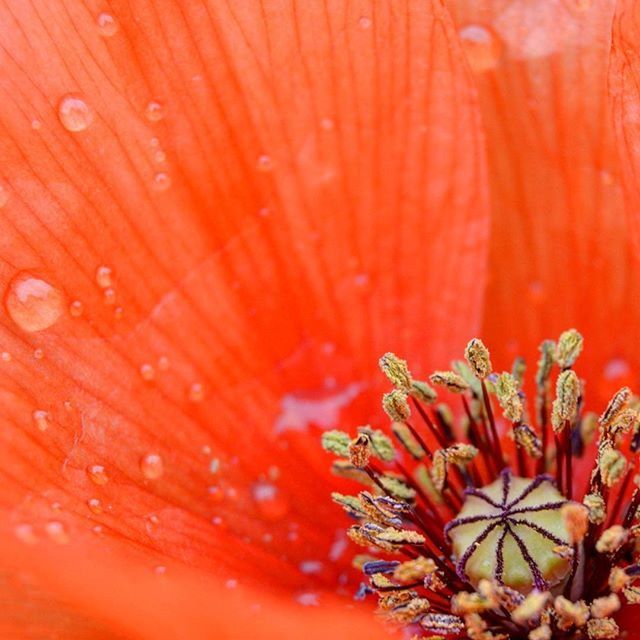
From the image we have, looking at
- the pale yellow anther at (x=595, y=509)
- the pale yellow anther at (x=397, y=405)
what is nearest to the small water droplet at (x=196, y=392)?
the pale yellow anther at (x=397, y=405)

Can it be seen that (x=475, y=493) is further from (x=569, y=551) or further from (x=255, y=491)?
(x=255, y=491)

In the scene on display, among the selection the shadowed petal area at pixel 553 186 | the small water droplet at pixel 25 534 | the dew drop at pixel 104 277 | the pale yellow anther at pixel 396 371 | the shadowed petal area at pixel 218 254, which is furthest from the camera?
the shadowed petal area at pixel 553 186

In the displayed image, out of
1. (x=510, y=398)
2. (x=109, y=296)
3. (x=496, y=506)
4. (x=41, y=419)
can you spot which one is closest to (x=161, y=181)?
(x=109, y=296)

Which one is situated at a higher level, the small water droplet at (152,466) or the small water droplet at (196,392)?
the small water droplet at (196,392)

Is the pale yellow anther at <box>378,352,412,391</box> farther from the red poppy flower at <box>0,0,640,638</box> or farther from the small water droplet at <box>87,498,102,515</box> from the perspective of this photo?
the small water droplet at <box>87,498,102,515</box>

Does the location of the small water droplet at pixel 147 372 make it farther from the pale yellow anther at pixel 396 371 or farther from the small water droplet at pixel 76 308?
the pale yellow anther at pixel 396 371

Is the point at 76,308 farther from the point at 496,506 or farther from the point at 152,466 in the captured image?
the point at 496,506

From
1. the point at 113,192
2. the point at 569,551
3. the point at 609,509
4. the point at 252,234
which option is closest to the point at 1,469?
the point at 113,192
